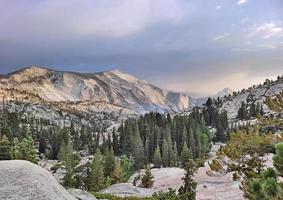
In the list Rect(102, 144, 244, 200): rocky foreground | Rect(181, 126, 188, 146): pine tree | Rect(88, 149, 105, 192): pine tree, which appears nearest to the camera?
Rect(102, 144, 244, 200): rocky foreground

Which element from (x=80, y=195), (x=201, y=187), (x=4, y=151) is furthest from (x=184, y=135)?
(x=80, y=195)

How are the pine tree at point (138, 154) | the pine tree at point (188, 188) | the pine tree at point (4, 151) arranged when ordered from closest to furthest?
the pine tree at point (188, 188) → the pine tree at point (4, 151) → the pine tree at point (138, 154)

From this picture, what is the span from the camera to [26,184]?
20141mm

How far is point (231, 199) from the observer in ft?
211

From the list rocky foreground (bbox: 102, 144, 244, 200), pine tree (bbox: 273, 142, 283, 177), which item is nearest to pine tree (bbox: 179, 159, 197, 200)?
rocky foreground (bbox: 102, 144, 244, 200)

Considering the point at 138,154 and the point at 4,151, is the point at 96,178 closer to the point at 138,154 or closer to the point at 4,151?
the point at 4,151

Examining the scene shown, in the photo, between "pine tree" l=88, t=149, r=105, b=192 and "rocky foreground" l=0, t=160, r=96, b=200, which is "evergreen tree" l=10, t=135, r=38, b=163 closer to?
"pine tree" l=88, t=149, r=105, b=192

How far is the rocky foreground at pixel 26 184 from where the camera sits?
64.7ft

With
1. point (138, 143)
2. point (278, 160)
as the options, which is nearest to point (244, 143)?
point (278, 160)

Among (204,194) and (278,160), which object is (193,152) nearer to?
(204,194)

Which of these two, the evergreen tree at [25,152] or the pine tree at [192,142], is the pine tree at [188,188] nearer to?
the evergreen tree at [25,152]

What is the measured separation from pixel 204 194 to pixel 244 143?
43.5m

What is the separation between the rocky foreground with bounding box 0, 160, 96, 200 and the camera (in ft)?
64.7

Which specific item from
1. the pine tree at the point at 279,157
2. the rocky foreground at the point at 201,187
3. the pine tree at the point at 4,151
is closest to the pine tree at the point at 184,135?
the rocky foreground at the point at 201,187
